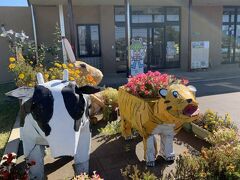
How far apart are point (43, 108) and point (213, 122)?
3599mm

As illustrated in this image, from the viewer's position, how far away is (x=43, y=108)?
10.4 ft

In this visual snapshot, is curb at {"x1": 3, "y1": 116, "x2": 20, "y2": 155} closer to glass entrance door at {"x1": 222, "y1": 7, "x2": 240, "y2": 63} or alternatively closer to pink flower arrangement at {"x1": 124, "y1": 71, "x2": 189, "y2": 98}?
pink flower arrangement at {"x1": 124, "y1": 71, "x2": 189, "y2": 98}

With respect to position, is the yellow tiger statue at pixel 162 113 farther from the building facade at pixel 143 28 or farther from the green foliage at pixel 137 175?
the building facade at pixel 143 28

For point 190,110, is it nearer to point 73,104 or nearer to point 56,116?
point 73,104

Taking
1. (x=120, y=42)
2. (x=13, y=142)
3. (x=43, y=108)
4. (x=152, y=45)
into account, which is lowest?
(x=13, y=142)

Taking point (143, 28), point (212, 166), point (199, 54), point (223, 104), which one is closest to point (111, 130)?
point (212, 166)

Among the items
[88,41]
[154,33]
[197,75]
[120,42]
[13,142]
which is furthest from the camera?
[154,33]

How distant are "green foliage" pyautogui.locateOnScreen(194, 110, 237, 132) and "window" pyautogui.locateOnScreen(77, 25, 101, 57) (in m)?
→ 9.37

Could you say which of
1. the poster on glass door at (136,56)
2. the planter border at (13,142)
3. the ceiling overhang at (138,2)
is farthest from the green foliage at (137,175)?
the ceiling overhang at (138,2)

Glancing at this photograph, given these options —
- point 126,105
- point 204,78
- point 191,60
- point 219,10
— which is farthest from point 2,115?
point 219,10

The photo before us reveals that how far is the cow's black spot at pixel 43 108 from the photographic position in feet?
10.3

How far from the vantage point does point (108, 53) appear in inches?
555

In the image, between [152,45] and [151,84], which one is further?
[152,45]

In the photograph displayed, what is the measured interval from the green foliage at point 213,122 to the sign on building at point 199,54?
9.20 metres
